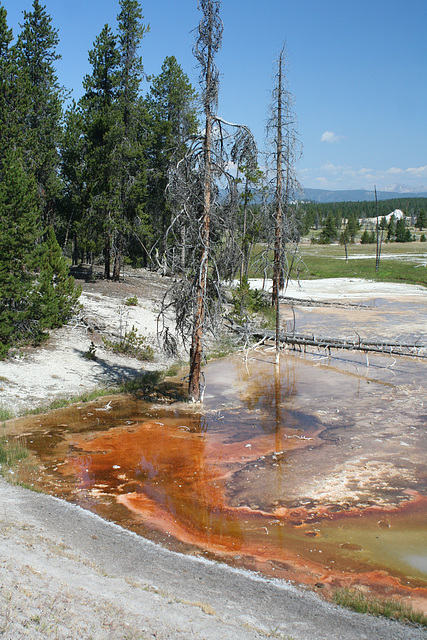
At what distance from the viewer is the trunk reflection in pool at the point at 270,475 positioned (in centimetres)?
910

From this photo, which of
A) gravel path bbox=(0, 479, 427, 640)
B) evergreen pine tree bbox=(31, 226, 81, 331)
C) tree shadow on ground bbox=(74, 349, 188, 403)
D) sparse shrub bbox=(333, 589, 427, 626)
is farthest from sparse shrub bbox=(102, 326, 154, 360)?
sparse shrub bbox=(333, 589, 427, 626)

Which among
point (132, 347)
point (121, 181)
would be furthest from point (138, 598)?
point (121, 181)

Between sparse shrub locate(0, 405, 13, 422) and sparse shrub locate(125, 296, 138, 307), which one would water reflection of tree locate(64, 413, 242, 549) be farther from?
sparse shrub locate(125, 296, 138, 307)

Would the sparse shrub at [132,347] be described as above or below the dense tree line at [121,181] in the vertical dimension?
below

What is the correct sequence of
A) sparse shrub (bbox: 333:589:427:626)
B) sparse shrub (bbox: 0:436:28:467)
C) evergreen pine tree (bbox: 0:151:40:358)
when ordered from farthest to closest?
evergreen pine tree (bbox: 0:151:40:358)
sparse shrub (bbox: 0:436:28:467)
sparse shrub (bbox: 333:589:427:626)

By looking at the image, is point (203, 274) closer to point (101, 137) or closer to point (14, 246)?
point (14, 246)

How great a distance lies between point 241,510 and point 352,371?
43.1 feet

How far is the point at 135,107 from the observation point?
33.1 metres

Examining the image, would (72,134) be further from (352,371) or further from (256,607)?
(256,607)

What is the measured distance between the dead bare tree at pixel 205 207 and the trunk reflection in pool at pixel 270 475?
3072 mm

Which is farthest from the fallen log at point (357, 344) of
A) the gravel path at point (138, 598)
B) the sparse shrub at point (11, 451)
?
the gravel path at point (138, 598)

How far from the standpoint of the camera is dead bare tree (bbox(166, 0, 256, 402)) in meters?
15.6

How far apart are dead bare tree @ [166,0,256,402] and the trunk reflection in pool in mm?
3072

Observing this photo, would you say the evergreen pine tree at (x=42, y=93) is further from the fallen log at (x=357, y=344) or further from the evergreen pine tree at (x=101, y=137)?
the fallen log at (x=357, y=344)
